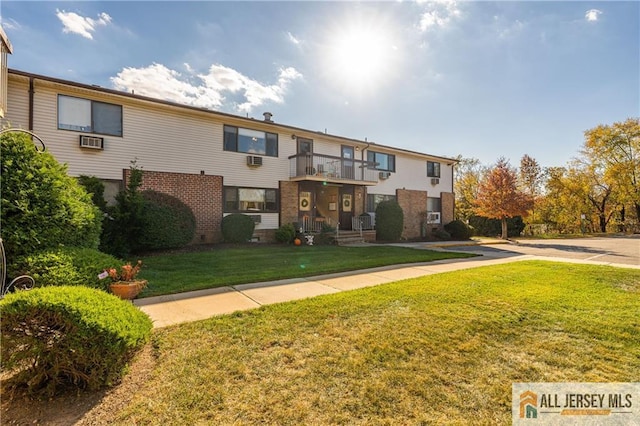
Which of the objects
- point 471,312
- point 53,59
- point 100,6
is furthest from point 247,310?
point 53,59

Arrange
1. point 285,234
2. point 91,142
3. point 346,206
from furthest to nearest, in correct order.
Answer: point 346,206 → point 285,234 → point 91,142

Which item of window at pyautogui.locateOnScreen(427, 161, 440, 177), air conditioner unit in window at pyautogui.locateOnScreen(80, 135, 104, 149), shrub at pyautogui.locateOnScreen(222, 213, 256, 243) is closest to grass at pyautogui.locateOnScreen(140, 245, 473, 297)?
shrub at pyautogui.locateOnScreen(222, 213, 256, 243)

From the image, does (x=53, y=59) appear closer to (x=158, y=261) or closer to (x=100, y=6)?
(x=100, y=6)

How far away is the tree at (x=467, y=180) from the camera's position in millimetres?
32397

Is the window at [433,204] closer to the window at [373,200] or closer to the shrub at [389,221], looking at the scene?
the window at [373,200]

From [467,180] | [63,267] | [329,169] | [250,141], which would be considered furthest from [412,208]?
[63,267]

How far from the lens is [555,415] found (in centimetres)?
223

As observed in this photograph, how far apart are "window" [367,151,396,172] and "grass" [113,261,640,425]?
45.6 feet

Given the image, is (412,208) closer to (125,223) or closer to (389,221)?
(389,221)

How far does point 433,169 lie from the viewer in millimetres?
21266

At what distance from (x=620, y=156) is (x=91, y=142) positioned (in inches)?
1659

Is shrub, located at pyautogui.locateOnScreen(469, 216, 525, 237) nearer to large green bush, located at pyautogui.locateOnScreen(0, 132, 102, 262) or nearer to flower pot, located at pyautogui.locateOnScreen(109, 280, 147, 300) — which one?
flower pot, located at pyautogui.locateOnScreen(109, 280, 147, 300)

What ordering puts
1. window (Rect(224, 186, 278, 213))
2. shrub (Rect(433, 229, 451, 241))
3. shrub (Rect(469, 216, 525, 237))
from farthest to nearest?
1. shrub (Rect(469, 216, 525, 237))
2. shrub (Rect(433, 229, 451, 241))
3. window (Rect(224, 186, 278, 213))

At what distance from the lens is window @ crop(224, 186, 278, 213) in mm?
12891
